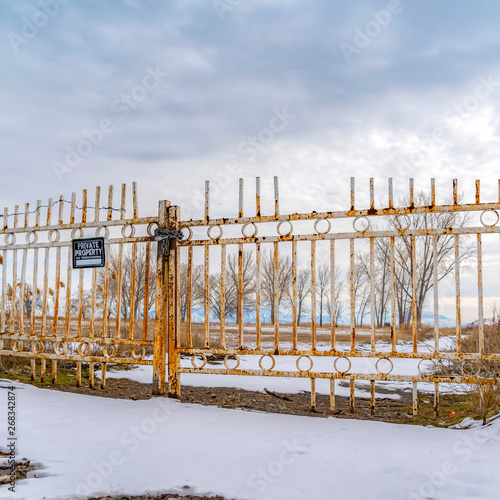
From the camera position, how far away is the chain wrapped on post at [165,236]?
552 cm

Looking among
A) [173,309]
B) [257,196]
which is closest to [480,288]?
[257,196]

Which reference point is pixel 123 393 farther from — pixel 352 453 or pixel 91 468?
pixel 352 453

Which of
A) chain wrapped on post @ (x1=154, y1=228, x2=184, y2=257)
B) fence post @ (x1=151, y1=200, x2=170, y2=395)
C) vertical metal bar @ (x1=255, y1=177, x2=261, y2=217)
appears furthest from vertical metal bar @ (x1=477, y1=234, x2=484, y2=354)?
fence post @ (x1=151, y1=200, x2=170, y2=395)

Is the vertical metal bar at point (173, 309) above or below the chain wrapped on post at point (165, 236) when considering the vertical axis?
below

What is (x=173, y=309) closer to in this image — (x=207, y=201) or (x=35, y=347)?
(x=207, y=201)

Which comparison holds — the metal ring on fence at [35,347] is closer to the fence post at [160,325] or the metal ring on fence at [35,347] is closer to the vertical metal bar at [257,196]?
the fence post at [160,325]

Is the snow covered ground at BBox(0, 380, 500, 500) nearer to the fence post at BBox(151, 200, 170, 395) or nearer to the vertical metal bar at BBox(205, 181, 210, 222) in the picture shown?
the fence post at BBox(151, 200, 170, 395)

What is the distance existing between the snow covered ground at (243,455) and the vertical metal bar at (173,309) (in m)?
0.58

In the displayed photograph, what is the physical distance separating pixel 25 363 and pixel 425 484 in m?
7.46

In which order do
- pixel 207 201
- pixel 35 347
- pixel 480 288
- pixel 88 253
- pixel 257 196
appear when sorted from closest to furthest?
1. pixel 480 288
2. pixel 257 196
3. pixel 207 201
4. pixel 88 253
5. pixel 35 347

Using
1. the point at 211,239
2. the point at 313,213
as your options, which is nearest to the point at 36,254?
the point at 211,239

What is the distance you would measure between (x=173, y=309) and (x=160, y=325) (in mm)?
259

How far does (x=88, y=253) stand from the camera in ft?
20.1

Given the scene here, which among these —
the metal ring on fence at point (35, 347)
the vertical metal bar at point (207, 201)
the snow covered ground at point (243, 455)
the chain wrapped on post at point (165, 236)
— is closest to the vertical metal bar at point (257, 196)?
the vertical metal bar at point (207, 201)
